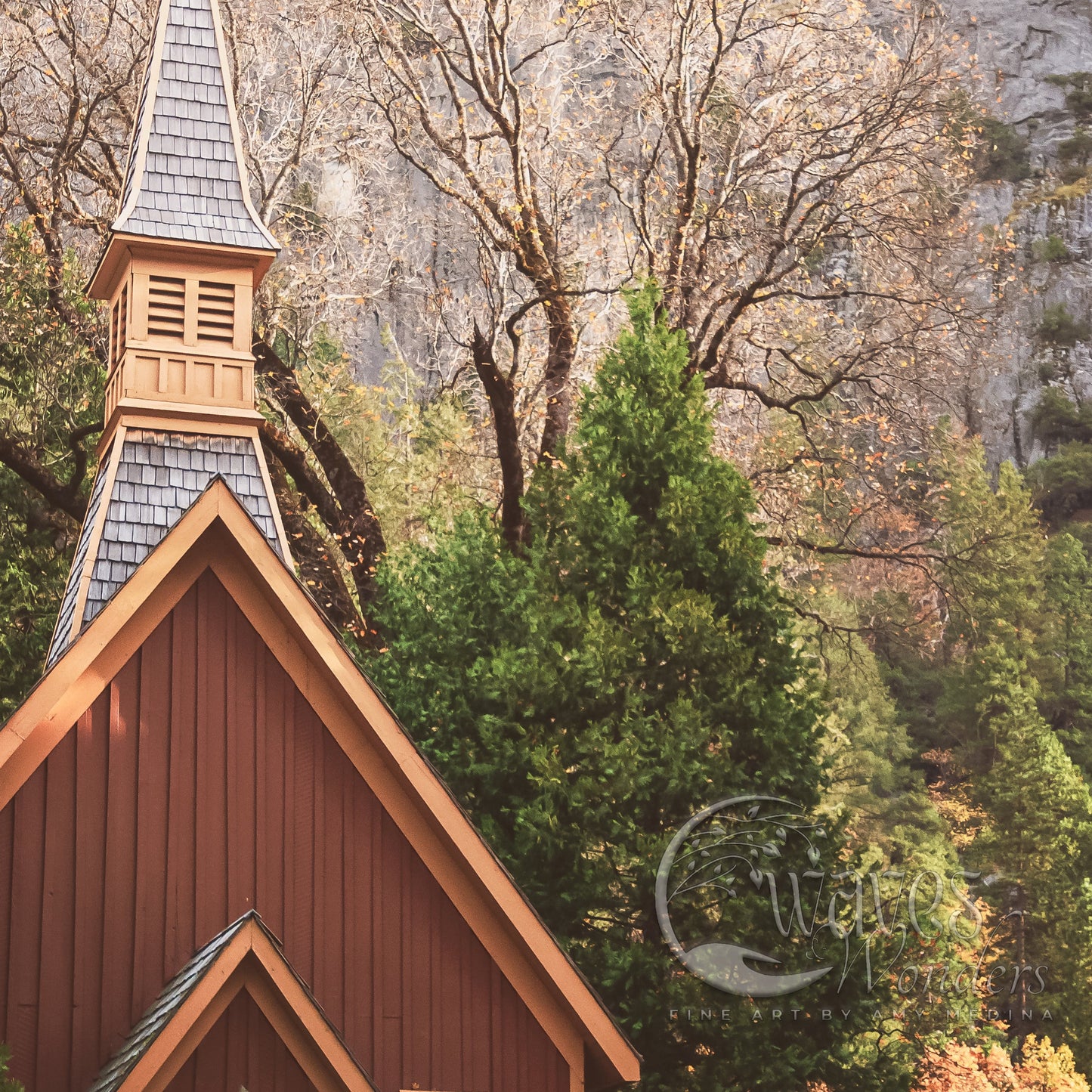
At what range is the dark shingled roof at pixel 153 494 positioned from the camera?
36.9 ft

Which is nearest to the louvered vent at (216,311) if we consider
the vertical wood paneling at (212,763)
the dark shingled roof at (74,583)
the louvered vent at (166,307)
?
the louvered vent at (166,307)

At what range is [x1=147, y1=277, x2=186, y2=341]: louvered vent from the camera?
40.7 ft

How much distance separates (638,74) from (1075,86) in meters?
77.1

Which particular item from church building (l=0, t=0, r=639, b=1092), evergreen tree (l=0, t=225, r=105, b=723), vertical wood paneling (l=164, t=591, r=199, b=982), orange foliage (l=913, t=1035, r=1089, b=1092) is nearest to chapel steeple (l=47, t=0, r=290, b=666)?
church building (l=0, t=0, r=639, b=1092)

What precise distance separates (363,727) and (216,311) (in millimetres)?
4170

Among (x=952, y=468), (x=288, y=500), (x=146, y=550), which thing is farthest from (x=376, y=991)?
Result: (x=952, y=468)

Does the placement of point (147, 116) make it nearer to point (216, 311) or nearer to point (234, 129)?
point (234, 129)

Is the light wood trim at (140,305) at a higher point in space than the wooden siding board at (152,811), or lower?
higher

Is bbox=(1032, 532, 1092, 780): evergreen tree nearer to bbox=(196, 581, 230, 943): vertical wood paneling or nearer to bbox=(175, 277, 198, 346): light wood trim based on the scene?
bbox=(175, 277, 198, 346): light wood trim

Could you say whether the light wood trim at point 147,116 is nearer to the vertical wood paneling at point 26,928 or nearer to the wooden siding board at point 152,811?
the wooden siding board at point 152,811

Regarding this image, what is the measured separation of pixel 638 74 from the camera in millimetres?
22234

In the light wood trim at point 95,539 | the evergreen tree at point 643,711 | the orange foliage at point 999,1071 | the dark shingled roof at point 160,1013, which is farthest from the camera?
the orange foliage at point 999,1071

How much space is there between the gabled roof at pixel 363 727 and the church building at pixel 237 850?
0.02 metres

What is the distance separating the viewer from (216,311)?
12586 millimetres
